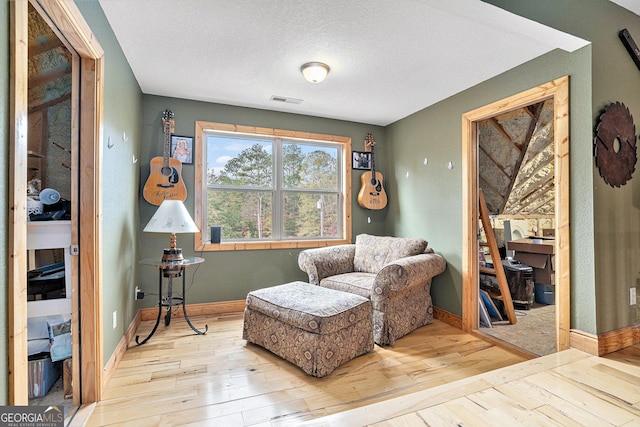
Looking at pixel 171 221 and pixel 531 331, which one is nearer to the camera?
pixel 171 221

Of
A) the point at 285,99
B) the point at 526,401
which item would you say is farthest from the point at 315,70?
the point at 526,401

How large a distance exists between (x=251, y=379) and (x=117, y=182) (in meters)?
1.72

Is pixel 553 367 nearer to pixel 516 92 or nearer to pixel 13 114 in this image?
pixel 516 92

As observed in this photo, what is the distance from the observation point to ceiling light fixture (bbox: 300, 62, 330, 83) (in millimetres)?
2562

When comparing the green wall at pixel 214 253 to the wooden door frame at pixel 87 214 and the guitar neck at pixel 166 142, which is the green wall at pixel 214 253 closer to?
the guitar neck at pixel 166 142

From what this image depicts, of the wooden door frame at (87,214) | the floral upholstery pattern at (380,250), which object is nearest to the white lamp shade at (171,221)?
the wooden door frame at (87,214)

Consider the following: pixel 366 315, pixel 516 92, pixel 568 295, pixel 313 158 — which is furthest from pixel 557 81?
pixel 313 158

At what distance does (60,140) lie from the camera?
219 cm

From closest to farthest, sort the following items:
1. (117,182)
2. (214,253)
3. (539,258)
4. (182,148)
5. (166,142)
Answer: (117,182)
(166,142)
(182,148)
(214,253)
(539,258)

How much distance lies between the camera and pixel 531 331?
9.81 ft

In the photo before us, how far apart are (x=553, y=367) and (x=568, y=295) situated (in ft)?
1.86

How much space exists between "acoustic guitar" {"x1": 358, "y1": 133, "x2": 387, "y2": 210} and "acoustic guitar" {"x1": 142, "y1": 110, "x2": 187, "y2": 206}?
87.4 inches

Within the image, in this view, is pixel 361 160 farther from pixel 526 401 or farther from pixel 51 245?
pixel 51 245

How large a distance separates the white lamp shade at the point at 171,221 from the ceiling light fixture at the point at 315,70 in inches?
63.1
